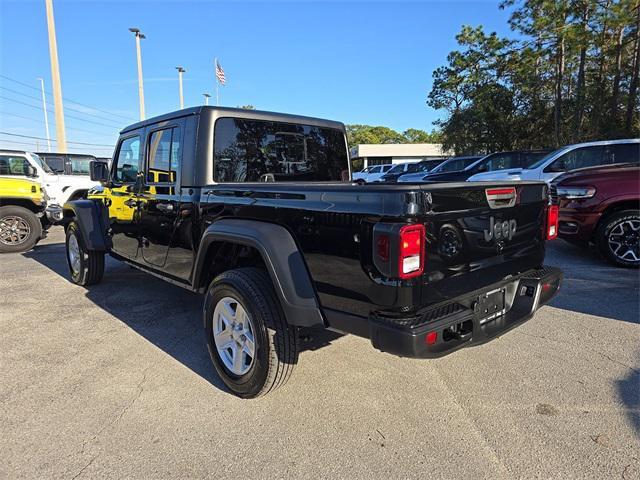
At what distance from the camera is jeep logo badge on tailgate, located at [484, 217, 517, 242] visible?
2576mm

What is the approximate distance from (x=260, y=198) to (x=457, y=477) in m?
1.89

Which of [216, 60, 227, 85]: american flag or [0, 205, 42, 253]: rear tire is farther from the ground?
[216, 60, 227, 85]: american flag

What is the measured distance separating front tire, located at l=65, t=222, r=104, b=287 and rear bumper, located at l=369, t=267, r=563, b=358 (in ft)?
14.8

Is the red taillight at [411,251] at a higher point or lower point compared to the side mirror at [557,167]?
lower

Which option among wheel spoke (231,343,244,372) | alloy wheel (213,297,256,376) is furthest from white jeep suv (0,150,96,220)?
wheel spoke (231,343,244,372)

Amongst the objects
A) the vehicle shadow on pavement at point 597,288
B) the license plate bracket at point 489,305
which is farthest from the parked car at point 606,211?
the license plate bracket at point 489,305

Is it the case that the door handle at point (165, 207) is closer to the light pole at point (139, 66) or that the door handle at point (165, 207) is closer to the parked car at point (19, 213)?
the parked car at point (19, 213)

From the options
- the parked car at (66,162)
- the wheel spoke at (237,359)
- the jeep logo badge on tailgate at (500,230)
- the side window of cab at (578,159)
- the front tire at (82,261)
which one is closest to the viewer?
the jeep logo badge on tailgate at (500,230)

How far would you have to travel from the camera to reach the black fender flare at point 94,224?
16.8 ft

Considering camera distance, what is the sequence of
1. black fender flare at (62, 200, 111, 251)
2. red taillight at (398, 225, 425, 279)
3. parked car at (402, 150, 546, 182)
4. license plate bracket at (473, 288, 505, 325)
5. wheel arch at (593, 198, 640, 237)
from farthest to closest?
parked car at (402, 150, 546, 182) < wheel arch at (593, 198, 640, 237) < black fender flare at (62, 200, 111, 251) < license plate bracket at (473, 288, 505, 325) < red taillight at (398, 225, 425, 279)

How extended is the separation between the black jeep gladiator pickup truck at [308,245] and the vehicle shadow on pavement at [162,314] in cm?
45

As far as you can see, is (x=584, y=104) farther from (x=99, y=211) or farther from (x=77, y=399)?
(x=77, y=399)

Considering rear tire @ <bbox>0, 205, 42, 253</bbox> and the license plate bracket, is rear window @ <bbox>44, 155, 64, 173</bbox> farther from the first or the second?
the license plate bracket

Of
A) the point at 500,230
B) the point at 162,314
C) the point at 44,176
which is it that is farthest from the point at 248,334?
the point at 44,176
